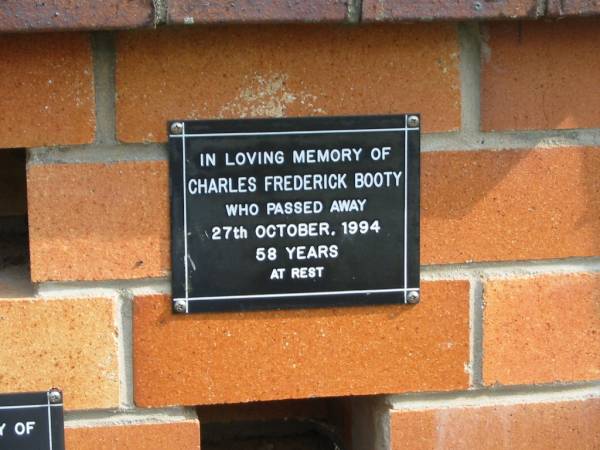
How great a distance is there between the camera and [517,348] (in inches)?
44.5

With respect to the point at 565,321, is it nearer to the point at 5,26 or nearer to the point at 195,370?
the point at 195,370

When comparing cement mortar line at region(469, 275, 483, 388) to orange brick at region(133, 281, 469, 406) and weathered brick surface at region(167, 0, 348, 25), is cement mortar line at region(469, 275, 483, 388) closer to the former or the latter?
orange brick at region(133, 281, 469, 406)

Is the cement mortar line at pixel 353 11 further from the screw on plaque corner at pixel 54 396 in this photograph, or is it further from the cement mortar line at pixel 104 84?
the screw on plaque corner at pixel 54 396

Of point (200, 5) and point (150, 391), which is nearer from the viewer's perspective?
point (200, 5)

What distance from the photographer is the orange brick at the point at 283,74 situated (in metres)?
1.02

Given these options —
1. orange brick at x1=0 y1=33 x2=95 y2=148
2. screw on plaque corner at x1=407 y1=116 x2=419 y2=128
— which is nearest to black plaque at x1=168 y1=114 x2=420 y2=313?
screw on plaque corner at x1=407 y1=116 x2=419 y2=128

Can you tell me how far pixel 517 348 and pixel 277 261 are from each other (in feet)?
1.04

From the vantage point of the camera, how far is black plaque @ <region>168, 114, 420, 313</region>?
3.43 feet

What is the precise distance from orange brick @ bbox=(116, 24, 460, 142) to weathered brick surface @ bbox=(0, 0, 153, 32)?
10cm

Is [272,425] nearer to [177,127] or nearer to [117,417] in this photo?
[117,417]

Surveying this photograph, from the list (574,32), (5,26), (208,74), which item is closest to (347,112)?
(208,74)

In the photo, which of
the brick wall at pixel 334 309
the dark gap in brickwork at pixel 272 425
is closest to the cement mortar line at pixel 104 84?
the brick wall at pixel 334 309

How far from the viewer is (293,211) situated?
106 centimetres

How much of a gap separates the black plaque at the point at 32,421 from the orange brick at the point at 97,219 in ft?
0.48
